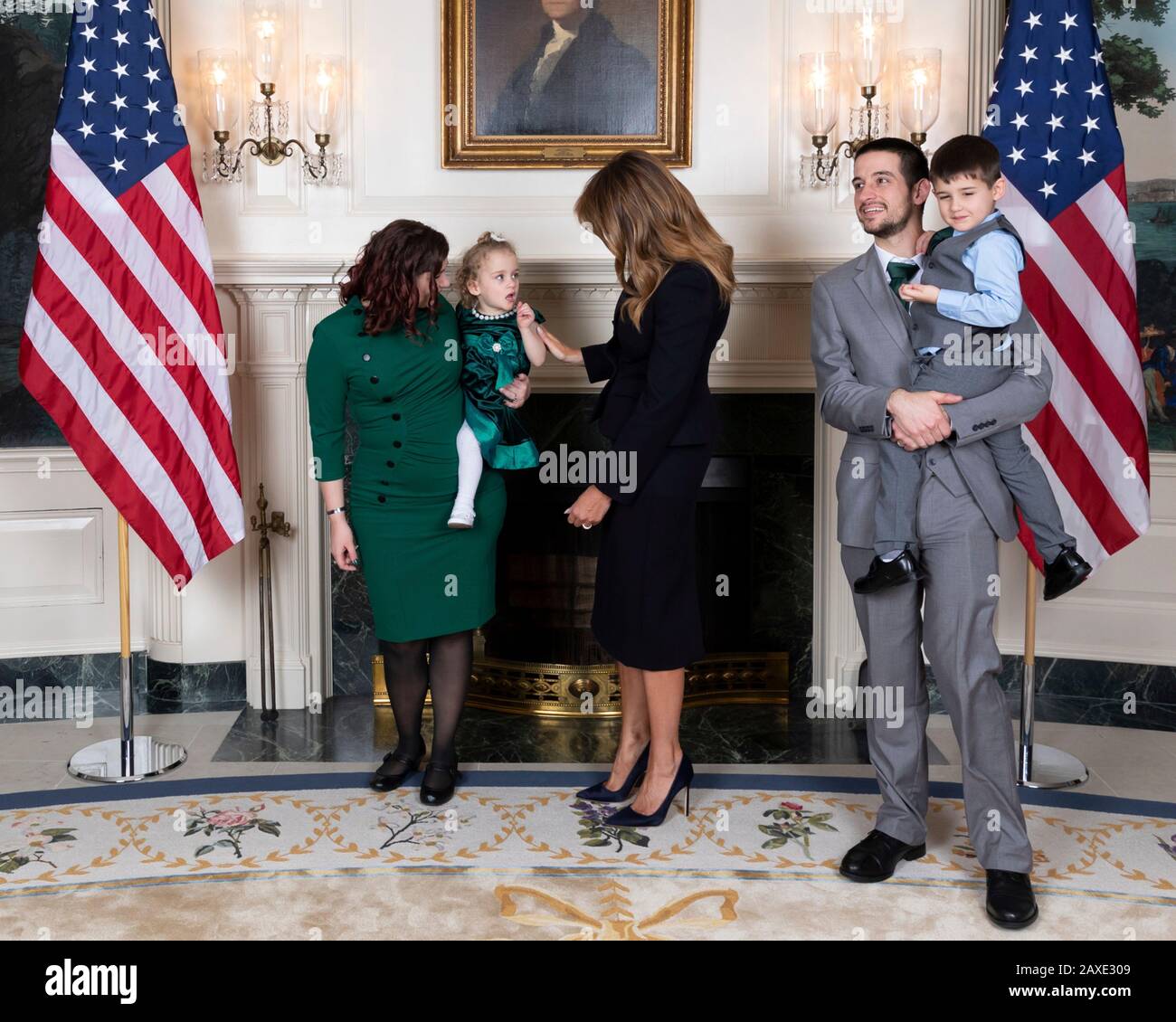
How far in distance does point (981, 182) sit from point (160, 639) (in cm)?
348

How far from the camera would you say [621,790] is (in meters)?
3.86

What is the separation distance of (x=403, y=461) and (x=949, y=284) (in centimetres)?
164

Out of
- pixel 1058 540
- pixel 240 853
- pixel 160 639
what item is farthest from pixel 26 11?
pixel 1058 540

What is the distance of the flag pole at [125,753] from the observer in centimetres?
415

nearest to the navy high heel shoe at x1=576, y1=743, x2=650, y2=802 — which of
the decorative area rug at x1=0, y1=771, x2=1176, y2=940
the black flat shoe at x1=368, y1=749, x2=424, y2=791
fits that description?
the decorative area rug at x1=0, y1=771, x2=1176, y2=940

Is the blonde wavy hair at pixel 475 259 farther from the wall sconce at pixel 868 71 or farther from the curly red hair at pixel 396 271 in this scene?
the wall sconce at pixel 868 71

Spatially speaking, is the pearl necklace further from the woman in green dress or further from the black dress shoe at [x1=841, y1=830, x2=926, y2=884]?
the black dress shoe at [x1=841, y1=830, x2=926, y2=884]

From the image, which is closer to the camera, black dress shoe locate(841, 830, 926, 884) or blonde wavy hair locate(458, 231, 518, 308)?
black dress shoe locate(841, 830, 926, 884)

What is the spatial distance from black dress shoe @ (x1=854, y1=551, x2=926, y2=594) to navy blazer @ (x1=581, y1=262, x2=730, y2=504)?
644mm

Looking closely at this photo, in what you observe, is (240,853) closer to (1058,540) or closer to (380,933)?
(380,933)

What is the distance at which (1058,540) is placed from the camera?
3240 mm

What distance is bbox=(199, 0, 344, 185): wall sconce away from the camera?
14.8 ft

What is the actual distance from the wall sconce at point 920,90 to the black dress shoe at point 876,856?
2.47 m

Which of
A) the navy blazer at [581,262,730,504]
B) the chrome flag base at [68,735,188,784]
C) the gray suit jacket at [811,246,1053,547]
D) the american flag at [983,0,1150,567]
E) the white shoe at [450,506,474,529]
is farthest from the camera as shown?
the chrome flag base at [68,735,188,784]
